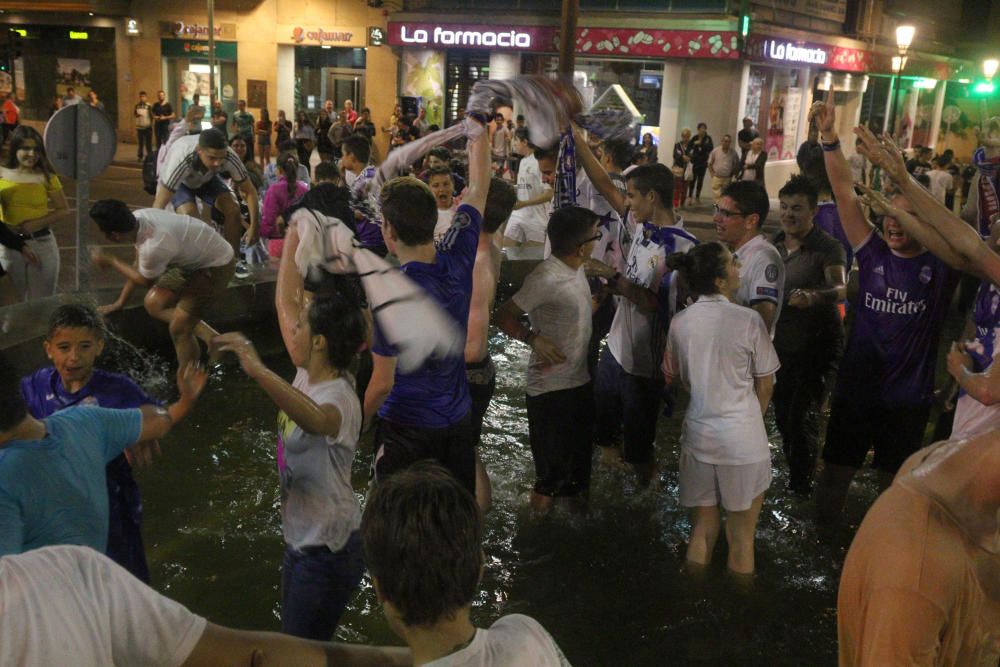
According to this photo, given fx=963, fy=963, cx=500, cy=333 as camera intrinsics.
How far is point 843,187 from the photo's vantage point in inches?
203

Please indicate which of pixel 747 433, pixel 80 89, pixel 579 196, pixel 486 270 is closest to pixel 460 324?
pixel 486 270

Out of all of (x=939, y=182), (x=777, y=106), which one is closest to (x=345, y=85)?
(x=777, y=106)

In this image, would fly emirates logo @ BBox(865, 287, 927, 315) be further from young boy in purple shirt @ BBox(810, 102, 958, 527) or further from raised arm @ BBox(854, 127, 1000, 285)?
raised arm @ BBox(854, 127, 1000, 285)

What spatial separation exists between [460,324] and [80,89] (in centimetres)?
3300

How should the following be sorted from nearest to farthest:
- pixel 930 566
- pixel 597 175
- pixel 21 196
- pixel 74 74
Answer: pixel 930 566, pixel 597 175, pixel 21 196, pixel 74 74

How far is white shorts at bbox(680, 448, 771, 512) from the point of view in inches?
179

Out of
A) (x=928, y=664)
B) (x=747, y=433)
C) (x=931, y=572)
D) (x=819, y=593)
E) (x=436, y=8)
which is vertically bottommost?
(x=819, y=593)

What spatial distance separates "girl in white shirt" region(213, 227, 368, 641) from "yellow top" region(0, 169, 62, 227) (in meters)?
5.44

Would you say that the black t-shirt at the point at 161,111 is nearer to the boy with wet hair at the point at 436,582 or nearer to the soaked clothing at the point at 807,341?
the soaked clothing at the point at 807,341

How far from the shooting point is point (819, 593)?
16.4 feet

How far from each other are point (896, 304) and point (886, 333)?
0.54ft

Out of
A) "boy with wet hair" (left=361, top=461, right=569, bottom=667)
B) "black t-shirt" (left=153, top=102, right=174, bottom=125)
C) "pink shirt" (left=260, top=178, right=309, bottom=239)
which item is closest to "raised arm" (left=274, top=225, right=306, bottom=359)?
"boy with wet hair" (left=361, top=461, right=569, bottom=667)

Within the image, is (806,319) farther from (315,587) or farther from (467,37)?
(467,37)

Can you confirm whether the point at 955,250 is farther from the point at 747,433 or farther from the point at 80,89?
the point at 80,89
